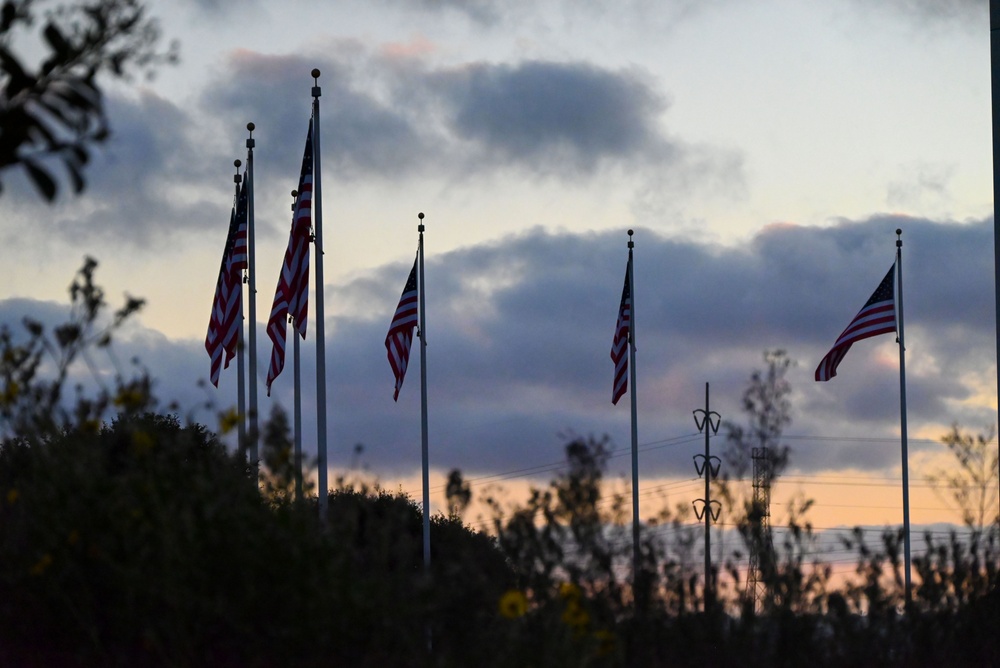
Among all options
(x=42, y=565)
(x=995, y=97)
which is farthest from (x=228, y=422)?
(x=995, y=97)

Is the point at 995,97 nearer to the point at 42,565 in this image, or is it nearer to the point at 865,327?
the point at 865,327

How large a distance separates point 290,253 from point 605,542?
12347mm

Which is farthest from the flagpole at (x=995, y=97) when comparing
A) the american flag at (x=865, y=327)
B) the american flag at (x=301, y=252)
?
the american flag at (x=301, y=252)

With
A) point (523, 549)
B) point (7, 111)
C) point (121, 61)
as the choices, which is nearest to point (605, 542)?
point (523, 549)

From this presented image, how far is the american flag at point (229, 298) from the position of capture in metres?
21.6

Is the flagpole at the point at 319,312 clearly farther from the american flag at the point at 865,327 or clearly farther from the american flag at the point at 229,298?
the american flag at the point at 865,327

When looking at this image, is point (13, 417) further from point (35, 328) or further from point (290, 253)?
point (290, 253)

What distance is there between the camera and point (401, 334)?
2317 cm

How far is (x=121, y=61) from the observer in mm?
5762

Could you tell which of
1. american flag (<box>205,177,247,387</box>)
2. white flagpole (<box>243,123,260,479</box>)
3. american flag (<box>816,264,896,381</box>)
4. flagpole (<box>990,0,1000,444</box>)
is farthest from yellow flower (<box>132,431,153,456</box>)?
american flag (<box>816,264,896,381</box>)

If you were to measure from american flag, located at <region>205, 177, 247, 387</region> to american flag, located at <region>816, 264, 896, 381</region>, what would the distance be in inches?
380

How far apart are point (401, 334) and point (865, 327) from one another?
7.77m

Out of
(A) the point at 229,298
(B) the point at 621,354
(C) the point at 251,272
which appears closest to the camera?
(A) the point at 229,298

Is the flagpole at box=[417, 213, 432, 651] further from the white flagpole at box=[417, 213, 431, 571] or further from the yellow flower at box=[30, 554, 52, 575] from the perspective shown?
the yellow flower at box=[30, 554, 52, 575]
